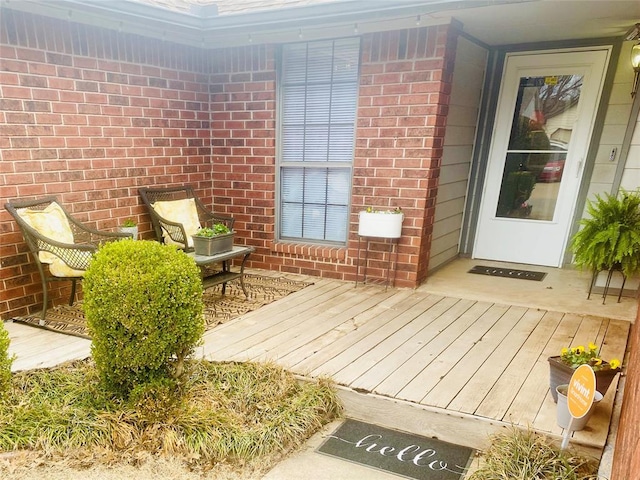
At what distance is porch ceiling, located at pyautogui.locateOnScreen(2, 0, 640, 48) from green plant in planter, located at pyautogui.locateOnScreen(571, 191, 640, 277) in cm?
156

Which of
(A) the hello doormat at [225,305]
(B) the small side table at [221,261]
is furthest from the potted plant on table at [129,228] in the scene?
(A) the hello doormat at [225,305]

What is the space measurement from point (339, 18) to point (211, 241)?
2.09m

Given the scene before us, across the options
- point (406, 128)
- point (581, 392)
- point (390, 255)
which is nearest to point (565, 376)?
point (581, 392)

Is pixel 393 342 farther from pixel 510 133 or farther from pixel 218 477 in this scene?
pixel 510 133

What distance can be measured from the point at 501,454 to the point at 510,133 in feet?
12.8

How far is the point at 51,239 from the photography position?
10.3 ft

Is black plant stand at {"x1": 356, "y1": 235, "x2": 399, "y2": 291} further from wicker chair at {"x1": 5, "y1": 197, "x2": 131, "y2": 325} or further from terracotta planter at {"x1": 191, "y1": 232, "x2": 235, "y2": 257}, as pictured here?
wicker chair at {"x1": 5, "y1": 197, "x2": 131, "y2": 325}

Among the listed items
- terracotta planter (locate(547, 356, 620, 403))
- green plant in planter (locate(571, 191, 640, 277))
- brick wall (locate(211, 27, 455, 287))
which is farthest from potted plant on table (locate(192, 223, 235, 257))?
green plant in planter (locate(571, 191, 640, 277))

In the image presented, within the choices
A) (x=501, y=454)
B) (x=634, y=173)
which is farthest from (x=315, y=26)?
(x=501, y=454)

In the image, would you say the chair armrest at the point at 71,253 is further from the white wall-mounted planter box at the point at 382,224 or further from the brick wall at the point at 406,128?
the brick wall at the point at 406,128

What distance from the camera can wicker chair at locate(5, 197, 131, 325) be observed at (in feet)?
10.1

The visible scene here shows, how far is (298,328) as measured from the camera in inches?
129

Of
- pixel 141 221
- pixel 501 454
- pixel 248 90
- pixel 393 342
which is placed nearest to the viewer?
pixel 501 454

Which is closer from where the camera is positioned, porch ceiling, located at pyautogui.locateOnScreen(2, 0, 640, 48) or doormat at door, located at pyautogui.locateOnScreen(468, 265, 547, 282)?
porch ceiling, located at pyautogui.locateOnScreen(2, 0, 640, 48)
